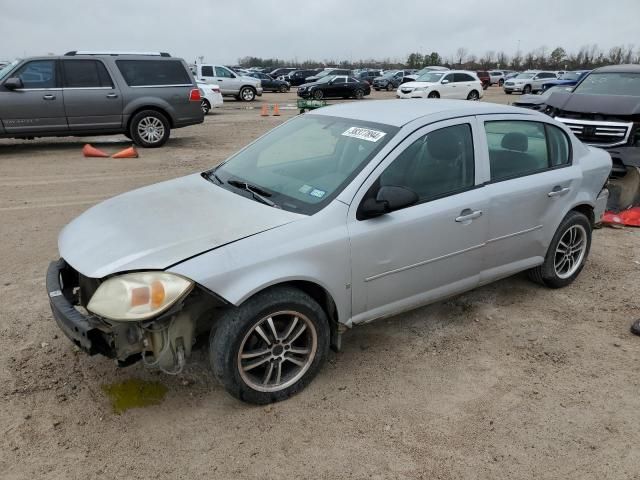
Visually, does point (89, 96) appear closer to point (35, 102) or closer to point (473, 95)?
point (35, 102)

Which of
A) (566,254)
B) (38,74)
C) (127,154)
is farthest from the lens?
(127,154)

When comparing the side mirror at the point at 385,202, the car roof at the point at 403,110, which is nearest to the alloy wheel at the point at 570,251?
the car roof at the point at 403,110

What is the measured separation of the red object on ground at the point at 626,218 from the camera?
21.9 feet

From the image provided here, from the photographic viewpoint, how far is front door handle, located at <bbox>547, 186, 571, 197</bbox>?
4.24 metres

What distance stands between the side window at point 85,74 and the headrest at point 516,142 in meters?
9.31

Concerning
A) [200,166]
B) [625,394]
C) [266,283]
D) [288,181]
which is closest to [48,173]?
[200,166]

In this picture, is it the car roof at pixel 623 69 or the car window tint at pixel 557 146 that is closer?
the car window tint at pixel 557 146

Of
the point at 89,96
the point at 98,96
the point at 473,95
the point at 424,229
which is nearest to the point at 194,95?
the point at 98,96

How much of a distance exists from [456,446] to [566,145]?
2.91 meters

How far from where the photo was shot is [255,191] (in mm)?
3557

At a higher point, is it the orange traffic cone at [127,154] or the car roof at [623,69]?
the car roof at [623,69]

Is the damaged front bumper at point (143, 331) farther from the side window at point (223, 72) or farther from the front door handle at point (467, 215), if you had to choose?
the side window at point (223, 72)

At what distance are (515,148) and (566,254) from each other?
1.22 meters

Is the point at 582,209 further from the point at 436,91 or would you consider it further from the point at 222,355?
the point at 436,91
